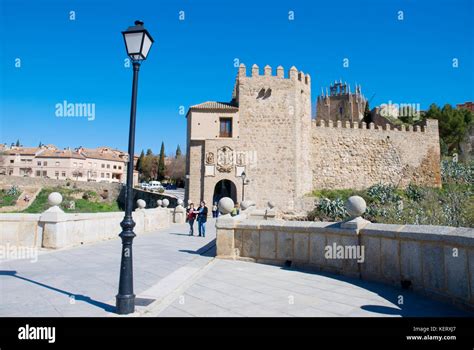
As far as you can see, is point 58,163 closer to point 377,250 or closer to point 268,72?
point 268,72

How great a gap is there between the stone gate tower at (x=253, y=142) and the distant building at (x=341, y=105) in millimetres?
31816

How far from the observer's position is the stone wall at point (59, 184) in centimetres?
4881

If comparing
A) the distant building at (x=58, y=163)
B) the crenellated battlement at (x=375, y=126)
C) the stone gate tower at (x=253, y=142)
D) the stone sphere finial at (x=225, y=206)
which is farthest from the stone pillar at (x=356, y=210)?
the distant building at (x=58, y=163)

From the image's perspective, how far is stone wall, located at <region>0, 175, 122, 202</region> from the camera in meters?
48.8

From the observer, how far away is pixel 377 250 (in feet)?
17.8

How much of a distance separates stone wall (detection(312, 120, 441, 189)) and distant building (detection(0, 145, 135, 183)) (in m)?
44.5

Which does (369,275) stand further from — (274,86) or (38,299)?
(274,86)

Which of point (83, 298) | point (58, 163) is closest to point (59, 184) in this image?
point (58, 163)

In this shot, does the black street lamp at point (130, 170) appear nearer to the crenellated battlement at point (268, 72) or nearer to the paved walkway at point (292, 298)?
the paved walkway at point (292, 298)

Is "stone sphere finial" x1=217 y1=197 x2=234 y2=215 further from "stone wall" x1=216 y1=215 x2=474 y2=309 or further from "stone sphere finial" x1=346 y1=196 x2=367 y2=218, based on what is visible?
"stone sphere finial" x1=346 y1=196 x2=367 y2=218

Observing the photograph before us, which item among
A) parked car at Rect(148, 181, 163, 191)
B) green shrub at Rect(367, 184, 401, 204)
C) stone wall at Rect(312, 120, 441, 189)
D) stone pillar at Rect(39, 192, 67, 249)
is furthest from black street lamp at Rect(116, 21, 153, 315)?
parked car at Rect(148, 181, 163, 191)
